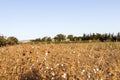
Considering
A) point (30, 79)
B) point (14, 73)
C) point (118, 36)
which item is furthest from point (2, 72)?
point (118, 36)

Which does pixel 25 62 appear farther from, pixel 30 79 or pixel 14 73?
pixel 30 79

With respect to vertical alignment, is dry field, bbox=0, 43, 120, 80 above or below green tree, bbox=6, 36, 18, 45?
below

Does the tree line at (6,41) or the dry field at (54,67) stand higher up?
the tree line at (6,41)

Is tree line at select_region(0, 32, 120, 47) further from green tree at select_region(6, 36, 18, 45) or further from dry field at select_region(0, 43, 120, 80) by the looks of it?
dry field at select_region(0, 43, 120, 80)

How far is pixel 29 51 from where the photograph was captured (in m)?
10.2

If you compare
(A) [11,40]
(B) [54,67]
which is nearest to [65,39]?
(A) [11,40]

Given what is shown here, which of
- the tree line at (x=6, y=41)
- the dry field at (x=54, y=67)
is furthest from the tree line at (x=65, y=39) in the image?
the dry field at (x=54, y=67)

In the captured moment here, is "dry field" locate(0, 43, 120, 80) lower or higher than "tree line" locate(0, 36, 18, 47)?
lower

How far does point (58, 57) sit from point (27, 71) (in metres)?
1.09

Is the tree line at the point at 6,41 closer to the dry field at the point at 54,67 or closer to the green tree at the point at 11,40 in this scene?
the green tree at the point at 11,40

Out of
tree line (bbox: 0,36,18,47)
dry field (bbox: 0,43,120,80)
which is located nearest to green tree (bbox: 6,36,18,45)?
tree line (bbox: 0,36,18,47)

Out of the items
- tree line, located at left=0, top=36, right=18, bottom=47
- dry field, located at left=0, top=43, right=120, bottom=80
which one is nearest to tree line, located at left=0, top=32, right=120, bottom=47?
tree line, located at left=0, top=36, right=18, bottom=47

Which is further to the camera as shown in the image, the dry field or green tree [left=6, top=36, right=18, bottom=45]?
green tree [left=6, top=36, right=18, bottom=45]

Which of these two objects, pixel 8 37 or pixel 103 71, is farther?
pixel 8 37
